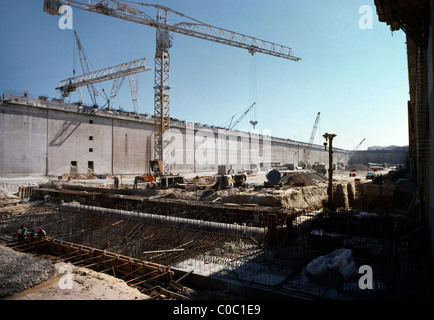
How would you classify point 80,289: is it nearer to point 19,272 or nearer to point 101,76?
point 19,272

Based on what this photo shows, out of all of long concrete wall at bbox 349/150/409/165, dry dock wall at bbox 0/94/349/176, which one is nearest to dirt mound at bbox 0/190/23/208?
dry dock wall at bbox 0/94/349/176

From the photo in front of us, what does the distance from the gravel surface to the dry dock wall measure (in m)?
28.6

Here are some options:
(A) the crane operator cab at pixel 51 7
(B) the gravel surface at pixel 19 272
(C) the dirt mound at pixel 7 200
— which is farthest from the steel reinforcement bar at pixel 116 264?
(A) the crane operator cab at pixel 51 7

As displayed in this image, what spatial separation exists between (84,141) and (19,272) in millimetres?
34767

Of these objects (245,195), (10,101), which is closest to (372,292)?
(245,195)

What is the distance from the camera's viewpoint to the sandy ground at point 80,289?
748 cm

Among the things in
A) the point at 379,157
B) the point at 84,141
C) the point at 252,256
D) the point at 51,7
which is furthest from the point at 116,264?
the point at 379,157

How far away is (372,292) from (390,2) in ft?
26.5

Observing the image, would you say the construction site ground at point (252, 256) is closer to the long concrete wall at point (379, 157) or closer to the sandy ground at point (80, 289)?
the sandy ground at point (80, 289)

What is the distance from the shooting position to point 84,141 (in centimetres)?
4009

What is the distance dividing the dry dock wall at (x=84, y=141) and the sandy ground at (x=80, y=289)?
30.7 metres

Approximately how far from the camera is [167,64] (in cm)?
4381

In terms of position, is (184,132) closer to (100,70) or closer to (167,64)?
(167,64)

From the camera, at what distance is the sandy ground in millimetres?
7484
